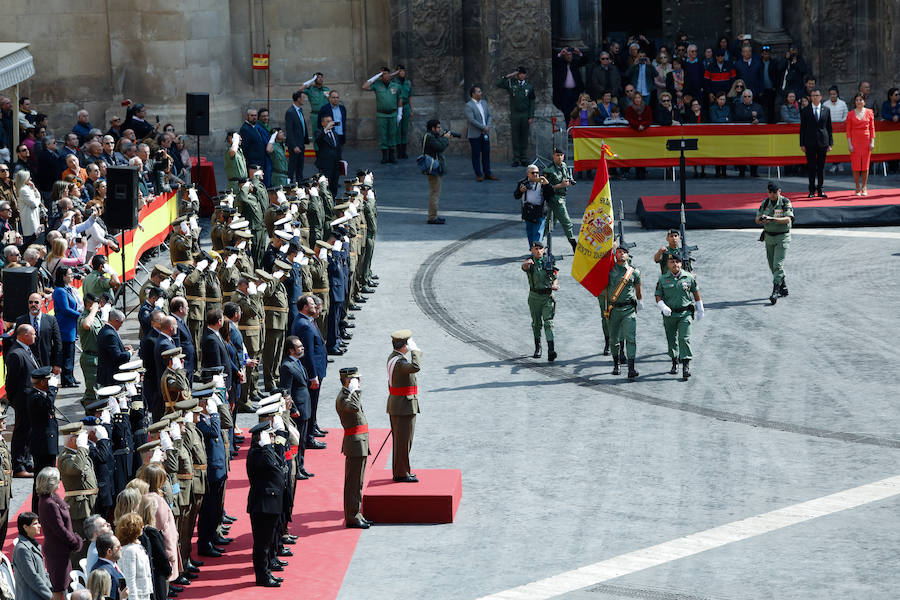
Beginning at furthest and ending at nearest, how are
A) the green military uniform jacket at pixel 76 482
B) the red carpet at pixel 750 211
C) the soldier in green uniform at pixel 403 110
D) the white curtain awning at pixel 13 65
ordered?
the soldier in green uniform at pixel 403 110
the red carpet at pixel 750 211
the white curtain awning at pixel 13 65
the green military uniform jacket at pixel 76 482

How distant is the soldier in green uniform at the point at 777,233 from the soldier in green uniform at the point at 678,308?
3.18 m

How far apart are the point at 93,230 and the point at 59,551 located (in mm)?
8506

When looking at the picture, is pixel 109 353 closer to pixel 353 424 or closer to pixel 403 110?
pixel 353 424

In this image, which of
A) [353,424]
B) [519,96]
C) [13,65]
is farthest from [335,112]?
[353,424]

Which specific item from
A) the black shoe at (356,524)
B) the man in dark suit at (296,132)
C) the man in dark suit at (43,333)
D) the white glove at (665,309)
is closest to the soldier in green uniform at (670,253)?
the white glove at (665,309)

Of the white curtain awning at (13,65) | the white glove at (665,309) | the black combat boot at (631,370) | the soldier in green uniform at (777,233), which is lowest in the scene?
the black combat boot at (631,370)

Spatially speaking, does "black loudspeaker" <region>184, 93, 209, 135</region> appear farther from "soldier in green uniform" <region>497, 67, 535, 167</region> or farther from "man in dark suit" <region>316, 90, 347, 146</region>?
"soldier in green uniform" <region>497, 67, 535, 167</region>

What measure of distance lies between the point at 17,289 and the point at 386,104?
16.2 metres

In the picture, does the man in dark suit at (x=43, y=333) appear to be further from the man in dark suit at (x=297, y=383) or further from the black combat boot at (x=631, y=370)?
the black combat boot at (x=631, y=370)

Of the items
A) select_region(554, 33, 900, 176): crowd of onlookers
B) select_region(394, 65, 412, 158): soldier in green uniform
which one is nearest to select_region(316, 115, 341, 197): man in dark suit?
select_region(394, 65, 412, 158): soldier in green uniform

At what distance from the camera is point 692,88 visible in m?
32.4

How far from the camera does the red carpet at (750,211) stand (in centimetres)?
2652

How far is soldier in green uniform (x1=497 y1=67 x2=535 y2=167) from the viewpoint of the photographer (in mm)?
31672

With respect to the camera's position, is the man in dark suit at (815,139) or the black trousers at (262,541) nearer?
the black trousers at (262,541)
